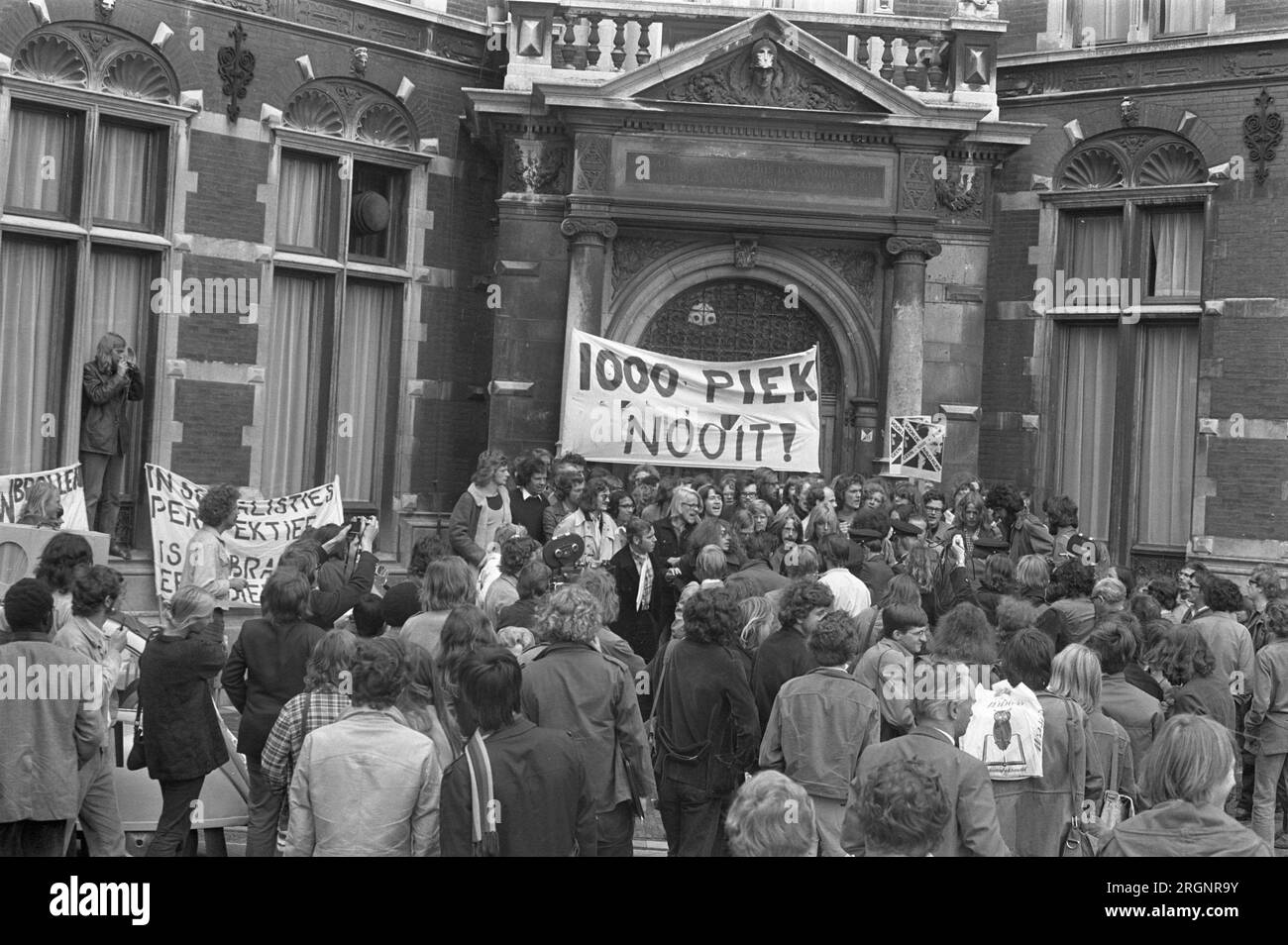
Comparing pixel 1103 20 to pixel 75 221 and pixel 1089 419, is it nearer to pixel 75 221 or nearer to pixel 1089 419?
pixel 1089 419

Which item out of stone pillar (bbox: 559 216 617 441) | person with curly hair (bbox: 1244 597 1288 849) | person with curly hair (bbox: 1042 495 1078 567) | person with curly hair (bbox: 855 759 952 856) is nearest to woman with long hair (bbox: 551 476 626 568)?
person with curly hair (bbox: 1042 495 1078 567)

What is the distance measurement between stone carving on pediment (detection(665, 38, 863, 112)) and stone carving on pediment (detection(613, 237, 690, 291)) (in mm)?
1555

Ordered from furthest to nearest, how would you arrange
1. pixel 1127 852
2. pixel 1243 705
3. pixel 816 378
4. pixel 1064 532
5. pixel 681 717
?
pixel 816 378 < pixel 1064 532 < pixel 1243 705 < pixel 681 717 < pixel 1127 852

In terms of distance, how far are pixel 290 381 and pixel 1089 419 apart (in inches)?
356

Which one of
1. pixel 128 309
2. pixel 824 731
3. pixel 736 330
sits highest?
pixel 736 330

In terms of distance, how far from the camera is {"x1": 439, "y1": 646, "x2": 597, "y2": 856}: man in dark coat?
602 centimetres

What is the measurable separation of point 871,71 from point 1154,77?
10.6 feet

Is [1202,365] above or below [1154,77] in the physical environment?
below

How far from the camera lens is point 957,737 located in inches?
256

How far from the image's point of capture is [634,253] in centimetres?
1777

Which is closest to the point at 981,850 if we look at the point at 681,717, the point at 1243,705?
the point at 681,717

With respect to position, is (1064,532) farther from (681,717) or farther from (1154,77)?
(681,717)

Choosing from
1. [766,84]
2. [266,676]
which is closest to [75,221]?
[766,84]

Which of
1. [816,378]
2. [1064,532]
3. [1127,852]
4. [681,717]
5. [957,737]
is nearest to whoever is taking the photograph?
[1127,852]
